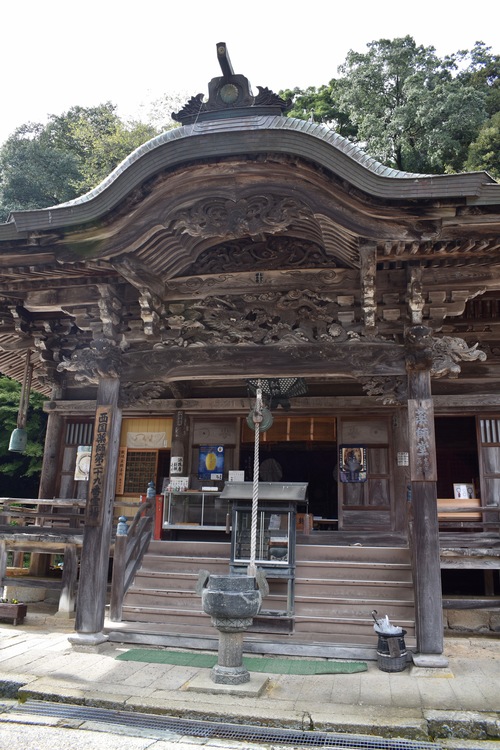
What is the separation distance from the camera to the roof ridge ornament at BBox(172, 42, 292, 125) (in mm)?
7371

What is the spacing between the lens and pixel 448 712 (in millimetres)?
5051

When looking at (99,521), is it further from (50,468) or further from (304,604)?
Answer: (50,468)

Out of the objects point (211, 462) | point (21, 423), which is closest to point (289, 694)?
point (21, 423)

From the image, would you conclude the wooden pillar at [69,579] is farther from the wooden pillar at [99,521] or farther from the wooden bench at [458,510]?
the wooden bench at [458,510]

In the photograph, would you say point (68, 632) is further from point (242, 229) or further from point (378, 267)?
point (378, 267)

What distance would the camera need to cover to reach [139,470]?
12508 mm

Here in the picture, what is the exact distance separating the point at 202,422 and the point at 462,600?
6092 mm

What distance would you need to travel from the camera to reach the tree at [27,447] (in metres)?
20.0

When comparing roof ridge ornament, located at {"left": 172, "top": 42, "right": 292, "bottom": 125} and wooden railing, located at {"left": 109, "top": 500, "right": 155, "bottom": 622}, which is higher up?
roof ridge ornament, located at {"left": 172, "top": 42, "right": 292, "bottom": 125}

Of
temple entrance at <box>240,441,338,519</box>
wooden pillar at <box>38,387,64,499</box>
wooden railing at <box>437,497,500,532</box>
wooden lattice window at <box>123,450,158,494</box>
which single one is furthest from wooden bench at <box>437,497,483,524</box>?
wooden pillar at <box>38,387,64,499</box>

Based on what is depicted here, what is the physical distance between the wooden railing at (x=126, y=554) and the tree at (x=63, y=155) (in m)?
20.6

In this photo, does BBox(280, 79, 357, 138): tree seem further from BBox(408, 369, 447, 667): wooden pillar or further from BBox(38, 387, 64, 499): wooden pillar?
BBox(408, 369, 447, 667): wooden pillar

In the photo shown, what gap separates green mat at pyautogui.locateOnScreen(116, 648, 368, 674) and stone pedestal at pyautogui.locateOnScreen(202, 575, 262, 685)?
0.66 meters

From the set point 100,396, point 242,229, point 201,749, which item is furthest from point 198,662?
point 242,229
